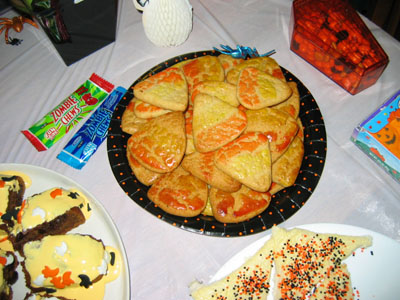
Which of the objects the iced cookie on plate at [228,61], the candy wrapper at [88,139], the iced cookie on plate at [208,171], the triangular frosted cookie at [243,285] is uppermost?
the iced cookie on plate at [228,61]

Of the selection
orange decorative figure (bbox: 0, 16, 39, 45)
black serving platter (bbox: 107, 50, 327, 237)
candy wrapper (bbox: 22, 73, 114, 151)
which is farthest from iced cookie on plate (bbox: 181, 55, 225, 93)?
orange decorative figure (bbox: 0, 16, 39, 45)

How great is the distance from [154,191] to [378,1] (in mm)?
2026

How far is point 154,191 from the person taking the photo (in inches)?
43.2

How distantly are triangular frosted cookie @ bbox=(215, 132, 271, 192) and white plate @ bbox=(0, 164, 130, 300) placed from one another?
1.49 ft

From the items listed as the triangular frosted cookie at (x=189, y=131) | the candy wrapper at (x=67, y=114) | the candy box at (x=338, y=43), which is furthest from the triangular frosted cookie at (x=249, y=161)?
the candy wrapper at (x=67, y=114)

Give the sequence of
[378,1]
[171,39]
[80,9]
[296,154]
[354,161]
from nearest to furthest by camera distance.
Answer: [296,154], [354,161], [80,9], [171,39], [378,1]

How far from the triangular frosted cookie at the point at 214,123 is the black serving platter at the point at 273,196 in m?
0.27

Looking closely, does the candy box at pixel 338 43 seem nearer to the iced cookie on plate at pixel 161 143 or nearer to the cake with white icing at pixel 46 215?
the iced cookie on plate at pixel 161 143

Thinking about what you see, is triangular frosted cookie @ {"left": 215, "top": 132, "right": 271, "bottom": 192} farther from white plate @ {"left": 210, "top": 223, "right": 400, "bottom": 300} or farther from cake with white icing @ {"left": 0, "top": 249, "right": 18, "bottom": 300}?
cake with white icing @ {"left": 0, "top": 249, "right": 18, "bottom": 300}

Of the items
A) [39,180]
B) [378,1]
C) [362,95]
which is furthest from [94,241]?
Answer: [378,1]

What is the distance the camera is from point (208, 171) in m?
1.08

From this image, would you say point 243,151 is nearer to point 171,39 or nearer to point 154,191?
point 154,191

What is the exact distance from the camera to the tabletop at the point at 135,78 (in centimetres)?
116

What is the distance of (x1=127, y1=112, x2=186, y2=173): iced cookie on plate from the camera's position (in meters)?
1.09
